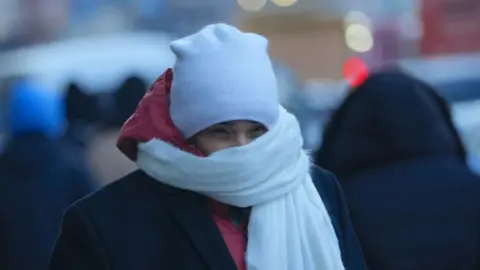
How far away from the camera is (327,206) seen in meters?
2.56

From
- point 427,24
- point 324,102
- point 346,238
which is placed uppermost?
point 346,238

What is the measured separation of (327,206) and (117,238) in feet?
1.62

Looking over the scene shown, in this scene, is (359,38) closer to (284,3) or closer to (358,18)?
(358,18)

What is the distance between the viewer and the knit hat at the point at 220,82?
97.0 inches

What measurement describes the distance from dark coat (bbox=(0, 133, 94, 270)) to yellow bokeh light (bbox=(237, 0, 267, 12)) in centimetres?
1085

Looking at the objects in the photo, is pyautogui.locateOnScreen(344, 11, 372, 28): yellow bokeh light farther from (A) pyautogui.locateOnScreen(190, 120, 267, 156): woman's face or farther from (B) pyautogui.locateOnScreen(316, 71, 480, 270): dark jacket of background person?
(A) pyautogui.locateOnScreen(190, 120, 267, 156): woman's face

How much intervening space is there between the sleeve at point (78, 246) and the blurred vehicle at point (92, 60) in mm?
9563

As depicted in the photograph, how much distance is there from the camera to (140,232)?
2443 millimetres

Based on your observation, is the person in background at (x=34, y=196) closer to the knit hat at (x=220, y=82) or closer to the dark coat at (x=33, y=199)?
the dark coat at (x=33, y=199)

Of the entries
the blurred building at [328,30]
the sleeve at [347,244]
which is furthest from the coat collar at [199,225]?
the blurred building at [328,30]

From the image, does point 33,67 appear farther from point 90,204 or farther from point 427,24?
point 90,204

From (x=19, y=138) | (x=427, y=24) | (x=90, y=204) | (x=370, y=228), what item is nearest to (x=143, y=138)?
(x=90, y=204)

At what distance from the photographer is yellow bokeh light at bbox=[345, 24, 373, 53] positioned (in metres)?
14.1

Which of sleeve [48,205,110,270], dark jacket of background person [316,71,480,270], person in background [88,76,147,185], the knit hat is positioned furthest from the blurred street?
the knit hat
